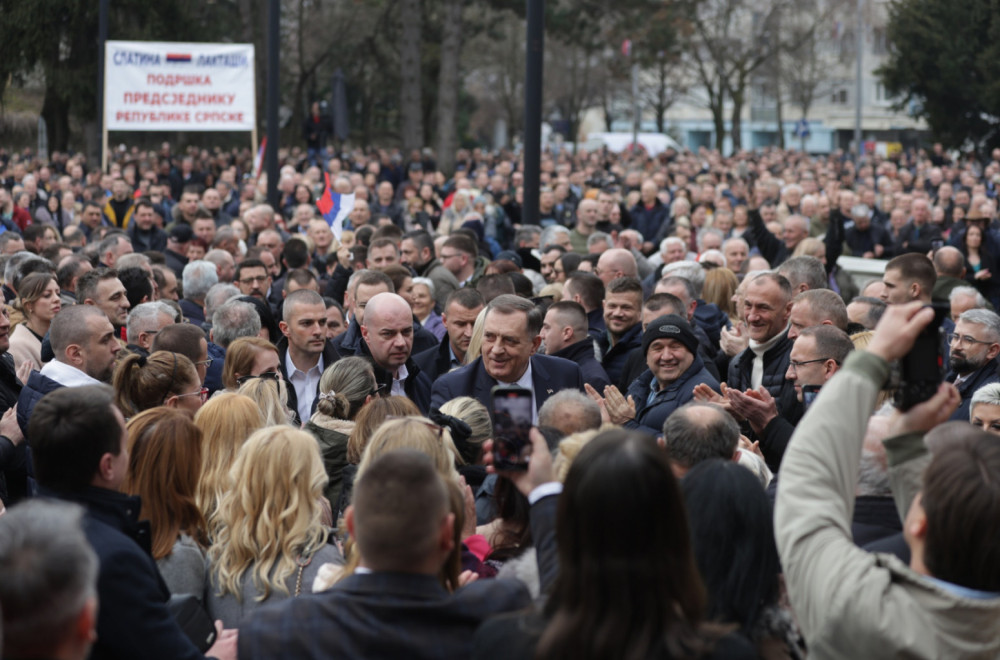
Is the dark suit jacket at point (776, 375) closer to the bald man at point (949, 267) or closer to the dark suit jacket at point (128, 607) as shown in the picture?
the bald man at point (949, 267)

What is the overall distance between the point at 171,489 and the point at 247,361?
2273 mm

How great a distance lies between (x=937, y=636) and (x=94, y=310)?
5134mm

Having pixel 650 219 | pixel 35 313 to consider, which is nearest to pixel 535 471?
pixel 35 313

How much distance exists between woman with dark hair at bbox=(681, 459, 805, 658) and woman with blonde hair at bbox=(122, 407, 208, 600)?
187 centimetres

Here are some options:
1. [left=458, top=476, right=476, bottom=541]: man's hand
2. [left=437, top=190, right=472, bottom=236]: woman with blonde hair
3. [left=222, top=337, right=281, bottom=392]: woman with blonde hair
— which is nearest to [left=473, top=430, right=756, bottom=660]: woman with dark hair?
[left=458, top=476, right=476, bottom=541]: man's hand

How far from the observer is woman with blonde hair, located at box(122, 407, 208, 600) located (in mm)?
4230

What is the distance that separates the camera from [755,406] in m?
5.38

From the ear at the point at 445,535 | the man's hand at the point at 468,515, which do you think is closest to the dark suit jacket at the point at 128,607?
the ear at the point at 445,535

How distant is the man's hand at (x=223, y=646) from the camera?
388 centimetres

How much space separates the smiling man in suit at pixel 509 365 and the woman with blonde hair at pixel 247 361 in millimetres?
977

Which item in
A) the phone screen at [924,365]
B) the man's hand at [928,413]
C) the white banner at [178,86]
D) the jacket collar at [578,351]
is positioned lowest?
Result: the jacket collar at [578,351]

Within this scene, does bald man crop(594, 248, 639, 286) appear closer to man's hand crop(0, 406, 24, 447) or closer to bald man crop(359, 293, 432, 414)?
bald man crop(359, 293, 432, 414)

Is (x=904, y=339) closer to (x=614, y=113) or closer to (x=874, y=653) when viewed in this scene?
(x=874, y=653)

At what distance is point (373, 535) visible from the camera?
306 cm
